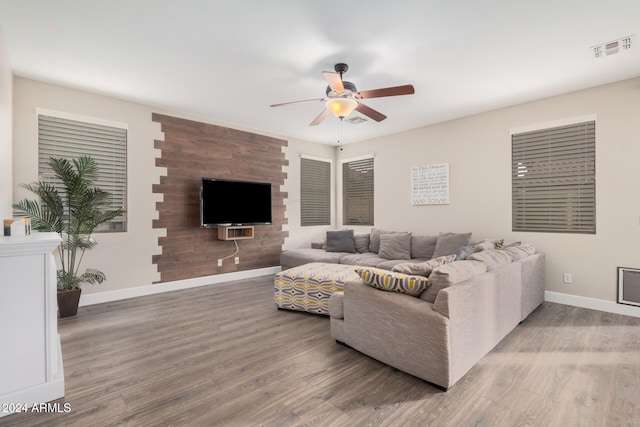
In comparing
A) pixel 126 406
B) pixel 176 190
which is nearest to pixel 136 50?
pixel 176 190

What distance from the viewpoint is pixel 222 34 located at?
2.64m

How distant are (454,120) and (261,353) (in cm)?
449

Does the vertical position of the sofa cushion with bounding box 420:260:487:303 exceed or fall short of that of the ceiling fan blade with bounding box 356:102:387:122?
it falls short

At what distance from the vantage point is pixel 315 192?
21.5ft

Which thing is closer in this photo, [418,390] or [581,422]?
[581,422]

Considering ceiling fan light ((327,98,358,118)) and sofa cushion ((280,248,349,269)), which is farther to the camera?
sofa cushion ((280,248,349,269))

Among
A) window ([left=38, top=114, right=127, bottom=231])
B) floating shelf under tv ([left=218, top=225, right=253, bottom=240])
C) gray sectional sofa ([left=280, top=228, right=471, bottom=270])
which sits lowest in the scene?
gray sectional sofa ([left=280, top=228, right=471, bottom=270])

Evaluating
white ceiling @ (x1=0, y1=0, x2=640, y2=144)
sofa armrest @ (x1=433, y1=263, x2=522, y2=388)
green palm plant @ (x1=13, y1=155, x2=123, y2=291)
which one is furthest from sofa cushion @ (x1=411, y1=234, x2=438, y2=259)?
green palm plant @ (x1=13, y1=155, x2=123, y2=291)

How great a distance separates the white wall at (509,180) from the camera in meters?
3.53

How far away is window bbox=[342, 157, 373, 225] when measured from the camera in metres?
6.32

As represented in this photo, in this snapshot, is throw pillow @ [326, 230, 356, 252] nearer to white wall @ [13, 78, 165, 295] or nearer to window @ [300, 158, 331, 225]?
window @ [300, 158, 331, 225]

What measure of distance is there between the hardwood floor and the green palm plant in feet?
2.44

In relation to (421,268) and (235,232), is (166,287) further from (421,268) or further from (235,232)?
(421,268)

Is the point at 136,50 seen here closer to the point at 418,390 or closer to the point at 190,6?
the point at 190,6
